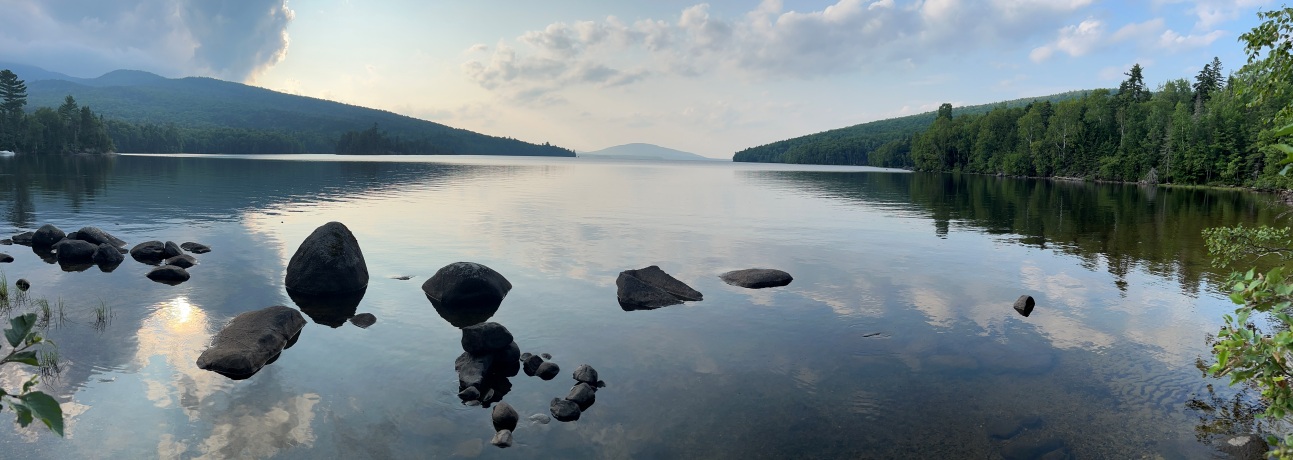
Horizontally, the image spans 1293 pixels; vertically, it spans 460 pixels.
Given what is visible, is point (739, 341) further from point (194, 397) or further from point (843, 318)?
point (194, 397)

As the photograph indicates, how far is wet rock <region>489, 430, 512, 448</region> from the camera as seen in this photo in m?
13.7

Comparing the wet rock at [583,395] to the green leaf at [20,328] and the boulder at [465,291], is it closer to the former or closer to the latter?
the boulder at [465,291]

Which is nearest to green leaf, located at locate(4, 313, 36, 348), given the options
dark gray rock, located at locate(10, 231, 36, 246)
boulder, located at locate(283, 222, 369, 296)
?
boulder, located at locate(283, 222, 369, 296)

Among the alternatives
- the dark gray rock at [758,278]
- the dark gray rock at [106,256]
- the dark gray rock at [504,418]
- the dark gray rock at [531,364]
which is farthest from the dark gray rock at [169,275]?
the dark gray rock at [758,278]

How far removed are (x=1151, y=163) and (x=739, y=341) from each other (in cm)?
14431

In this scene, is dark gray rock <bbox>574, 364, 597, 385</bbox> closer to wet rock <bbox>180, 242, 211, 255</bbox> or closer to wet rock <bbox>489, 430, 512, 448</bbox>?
wet rock <bbox>489, 430, 512, 448</bbox>

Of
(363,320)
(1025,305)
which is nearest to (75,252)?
(363,320)

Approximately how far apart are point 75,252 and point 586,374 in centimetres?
3023

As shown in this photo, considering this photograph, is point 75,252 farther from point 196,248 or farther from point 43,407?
point 43,407

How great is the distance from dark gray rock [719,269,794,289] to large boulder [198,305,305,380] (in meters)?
17.6

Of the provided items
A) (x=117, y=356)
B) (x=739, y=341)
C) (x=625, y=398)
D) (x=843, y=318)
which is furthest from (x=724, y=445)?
(x=117, y=356)

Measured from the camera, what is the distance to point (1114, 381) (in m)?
17.7

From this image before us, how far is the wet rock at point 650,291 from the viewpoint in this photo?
83.9 ft

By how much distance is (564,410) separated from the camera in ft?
50.1
